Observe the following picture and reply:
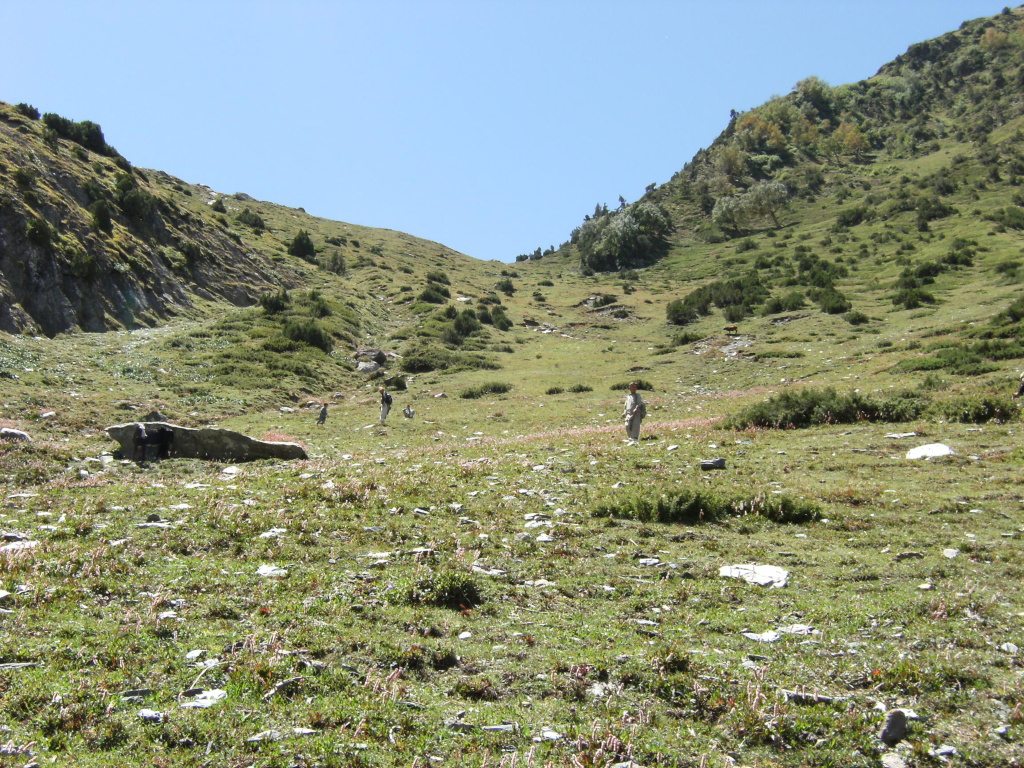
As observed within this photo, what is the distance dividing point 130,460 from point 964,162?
13449 cm

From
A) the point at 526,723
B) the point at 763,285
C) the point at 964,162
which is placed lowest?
the point at 526,723

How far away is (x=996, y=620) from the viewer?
6953 mm

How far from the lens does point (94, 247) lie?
43938 mm

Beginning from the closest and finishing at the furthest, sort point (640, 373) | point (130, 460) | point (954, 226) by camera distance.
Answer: point (130, 460), point (640, 373), point (954, 226)

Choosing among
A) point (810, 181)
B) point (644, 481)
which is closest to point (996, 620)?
point (644, 481)

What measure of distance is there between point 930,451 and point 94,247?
4820cm

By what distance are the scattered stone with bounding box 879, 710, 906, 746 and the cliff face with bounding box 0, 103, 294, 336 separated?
39.9 meters

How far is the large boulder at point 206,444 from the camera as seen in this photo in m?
17.3

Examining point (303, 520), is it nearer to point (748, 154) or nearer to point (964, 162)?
point (964, 162)

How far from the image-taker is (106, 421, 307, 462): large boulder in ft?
56.9

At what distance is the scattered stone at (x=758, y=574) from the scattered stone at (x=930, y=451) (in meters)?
8.37

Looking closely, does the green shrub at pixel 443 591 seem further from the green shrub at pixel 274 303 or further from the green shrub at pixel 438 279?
the green shrub at pixel 438 279

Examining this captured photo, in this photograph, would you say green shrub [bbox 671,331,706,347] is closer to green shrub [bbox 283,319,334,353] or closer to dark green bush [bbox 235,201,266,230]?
green shrub [bbox 283,319,334,353]

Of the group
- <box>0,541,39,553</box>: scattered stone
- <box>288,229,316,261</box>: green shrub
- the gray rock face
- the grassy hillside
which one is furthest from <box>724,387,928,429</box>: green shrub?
<box>288,229,316,261</box>: green shrub
